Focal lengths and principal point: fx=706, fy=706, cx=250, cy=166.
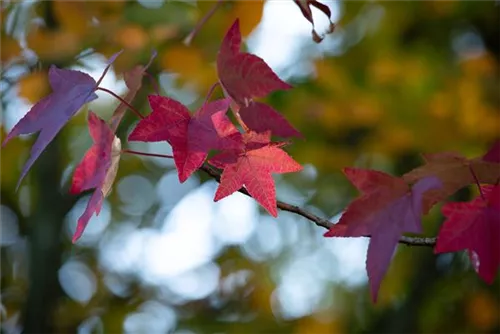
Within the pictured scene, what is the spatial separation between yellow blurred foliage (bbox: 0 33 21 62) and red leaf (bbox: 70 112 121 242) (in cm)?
116

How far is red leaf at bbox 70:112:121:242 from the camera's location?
2.28 ft

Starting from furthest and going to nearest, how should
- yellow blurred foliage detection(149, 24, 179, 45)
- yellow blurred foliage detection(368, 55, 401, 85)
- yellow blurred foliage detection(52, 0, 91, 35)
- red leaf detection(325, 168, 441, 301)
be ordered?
yellow blurred foliage detection(368, 55, 401, 85) → yellow blurred foliage detection(149, 24, 179, 45) → yellow blurred foliage detection(52, 0, 91, 35) → red leaf detection(325, 168, 441, 301)

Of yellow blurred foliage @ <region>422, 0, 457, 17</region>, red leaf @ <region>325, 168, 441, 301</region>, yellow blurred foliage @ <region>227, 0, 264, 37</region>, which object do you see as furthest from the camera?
yellow blurred foliage @ <region>422, 0, 457, 17</region>

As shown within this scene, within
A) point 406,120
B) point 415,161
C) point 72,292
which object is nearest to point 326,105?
point 406,120

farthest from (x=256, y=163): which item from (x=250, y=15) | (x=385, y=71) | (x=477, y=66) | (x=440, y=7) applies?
(x=440, y=7)

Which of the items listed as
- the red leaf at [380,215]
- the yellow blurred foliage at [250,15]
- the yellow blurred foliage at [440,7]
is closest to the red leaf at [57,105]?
the red leaf at [380,215]

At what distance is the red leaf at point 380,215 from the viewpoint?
0.58m

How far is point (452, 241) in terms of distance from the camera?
677 millimetres

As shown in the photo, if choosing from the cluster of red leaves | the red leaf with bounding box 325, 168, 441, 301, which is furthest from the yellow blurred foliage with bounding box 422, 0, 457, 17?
the red leaf with bounding box 325, 168, 441, 301

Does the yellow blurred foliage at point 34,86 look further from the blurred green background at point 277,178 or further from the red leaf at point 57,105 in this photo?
the red leaf at point 57,105

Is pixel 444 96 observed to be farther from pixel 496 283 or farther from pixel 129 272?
pixel 129 272

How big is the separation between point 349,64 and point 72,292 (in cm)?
137

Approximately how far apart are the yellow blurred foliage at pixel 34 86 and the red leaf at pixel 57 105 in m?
1.08

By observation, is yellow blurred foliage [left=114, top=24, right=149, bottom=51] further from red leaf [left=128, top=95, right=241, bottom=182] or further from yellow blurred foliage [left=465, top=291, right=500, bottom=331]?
yellow blurred foliage [left=465, top=291, right=500, bottom=331]
